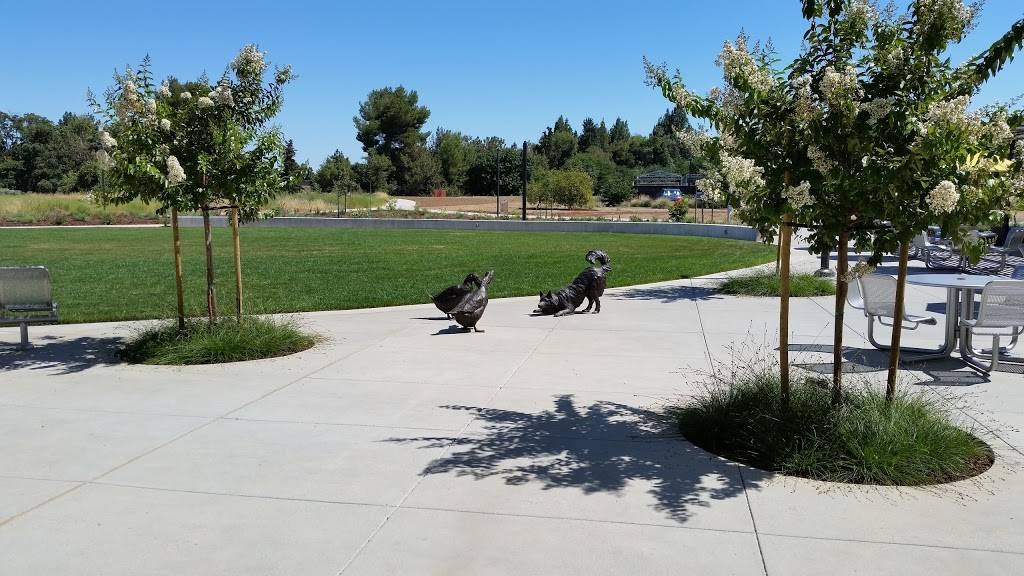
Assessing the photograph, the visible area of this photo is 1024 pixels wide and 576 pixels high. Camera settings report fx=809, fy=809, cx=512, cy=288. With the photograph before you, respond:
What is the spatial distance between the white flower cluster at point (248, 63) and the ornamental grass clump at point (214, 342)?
2.74 meters

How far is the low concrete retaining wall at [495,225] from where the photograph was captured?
40094 mm

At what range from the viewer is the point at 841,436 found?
516 centimetres

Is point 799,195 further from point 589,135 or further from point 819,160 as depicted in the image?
point 589,135

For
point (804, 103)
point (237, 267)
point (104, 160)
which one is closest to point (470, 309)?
point (237, 267)

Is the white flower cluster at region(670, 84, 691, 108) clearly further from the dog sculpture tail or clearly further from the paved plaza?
the dog sculpture tail

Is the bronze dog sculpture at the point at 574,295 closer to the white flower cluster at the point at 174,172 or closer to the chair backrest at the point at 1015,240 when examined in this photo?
the white flower cluster at the point at 174,172

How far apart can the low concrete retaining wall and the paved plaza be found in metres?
30.5

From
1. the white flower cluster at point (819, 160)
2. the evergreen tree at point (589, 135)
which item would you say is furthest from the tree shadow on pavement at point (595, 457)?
the evergreen tree at point (589, 135)

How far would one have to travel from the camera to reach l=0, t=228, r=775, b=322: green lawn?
1405 centimetres

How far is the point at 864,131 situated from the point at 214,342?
6.67 m

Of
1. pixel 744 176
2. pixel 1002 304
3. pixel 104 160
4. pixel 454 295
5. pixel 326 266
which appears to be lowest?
pixel 326 266

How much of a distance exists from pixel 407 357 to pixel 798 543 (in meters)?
5.39

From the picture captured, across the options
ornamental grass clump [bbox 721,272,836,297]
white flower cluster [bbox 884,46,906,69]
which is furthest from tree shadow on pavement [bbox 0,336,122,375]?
ornamental grass clump [bbox 721,272,836,297]

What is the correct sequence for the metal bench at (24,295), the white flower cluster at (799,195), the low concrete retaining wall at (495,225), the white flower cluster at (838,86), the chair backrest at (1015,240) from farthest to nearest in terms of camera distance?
the low concrete retaining wall at (495,225) → the chair backrest at (1015,240) → the metal bench at (24,295) → the white flower cluster at (799,195) → the white flower cluster at (838,86)
